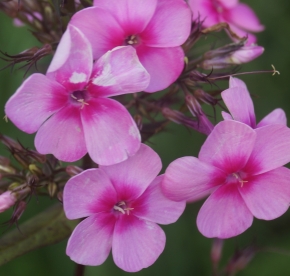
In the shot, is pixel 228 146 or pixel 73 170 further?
pixel 73 170

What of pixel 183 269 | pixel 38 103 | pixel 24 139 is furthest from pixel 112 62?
pixel 183 269

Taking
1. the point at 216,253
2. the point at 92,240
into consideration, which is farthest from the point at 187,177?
the point at 216,253

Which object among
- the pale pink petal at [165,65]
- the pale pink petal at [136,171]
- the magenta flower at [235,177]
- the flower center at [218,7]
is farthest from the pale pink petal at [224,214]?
the flower center at [218,7]

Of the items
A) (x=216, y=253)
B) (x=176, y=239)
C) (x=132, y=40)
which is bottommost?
(x=176, y=239)

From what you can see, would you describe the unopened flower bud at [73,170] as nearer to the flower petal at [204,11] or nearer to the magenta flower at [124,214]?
the magenta flower at [124,214]

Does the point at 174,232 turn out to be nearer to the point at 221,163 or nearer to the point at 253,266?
the point at 253,266

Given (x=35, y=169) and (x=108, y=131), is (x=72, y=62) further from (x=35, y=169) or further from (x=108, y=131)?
(x=35, y=169)
